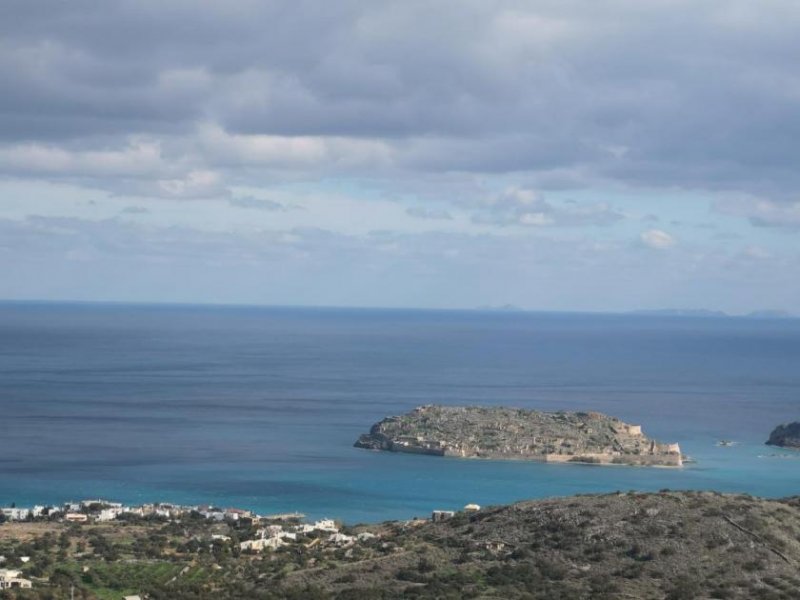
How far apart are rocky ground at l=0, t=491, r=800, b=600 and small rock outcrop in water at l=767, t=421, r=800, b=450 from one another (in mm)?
62190

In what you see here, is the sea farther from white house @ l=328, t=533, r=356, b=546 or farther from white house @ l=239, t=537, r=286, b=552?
white house @ l=239, t=537, r=286, b=552

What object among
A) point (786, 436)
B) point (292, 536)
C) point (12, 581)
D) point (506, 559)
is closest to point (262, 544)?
point (292, 536)

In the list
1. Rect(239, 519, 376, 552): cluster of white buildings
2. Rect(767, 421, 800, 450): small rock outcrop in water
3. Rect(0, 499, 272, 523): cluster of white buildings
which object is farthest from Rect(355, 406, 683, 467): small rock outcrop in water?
Rect(239, 519, 376, 552): cluster of white buildings

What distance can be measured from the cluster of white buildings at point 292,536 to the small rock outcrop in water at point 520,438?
46118 mm

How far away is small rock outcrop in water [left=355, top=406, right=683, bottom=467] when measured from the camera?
103250 mm

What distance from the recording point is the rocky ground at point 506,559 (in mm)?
41781

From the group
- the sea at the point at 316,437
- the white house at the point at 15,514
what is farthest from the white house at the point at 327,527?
the white house at the point at 15,514

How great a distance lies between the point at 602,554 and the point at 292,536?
14403 mm

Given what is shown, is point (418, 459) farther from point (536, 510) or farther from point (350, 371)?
point (350, 371)

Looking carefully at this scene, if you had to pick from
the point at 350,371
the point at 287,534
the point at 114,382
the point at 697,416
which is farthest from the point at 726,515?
the point at 350,371

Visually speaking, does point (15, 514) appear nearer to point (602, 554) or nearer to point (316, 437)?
point (602, 554)

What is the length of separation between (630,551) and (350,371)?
151 metres

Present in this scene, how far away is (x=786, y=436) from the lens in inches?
4510

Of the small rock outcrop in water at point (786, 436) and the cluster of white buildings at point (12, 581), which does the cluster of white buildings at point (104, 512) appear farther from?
the small rock outcrop in water at point (786, 436)
